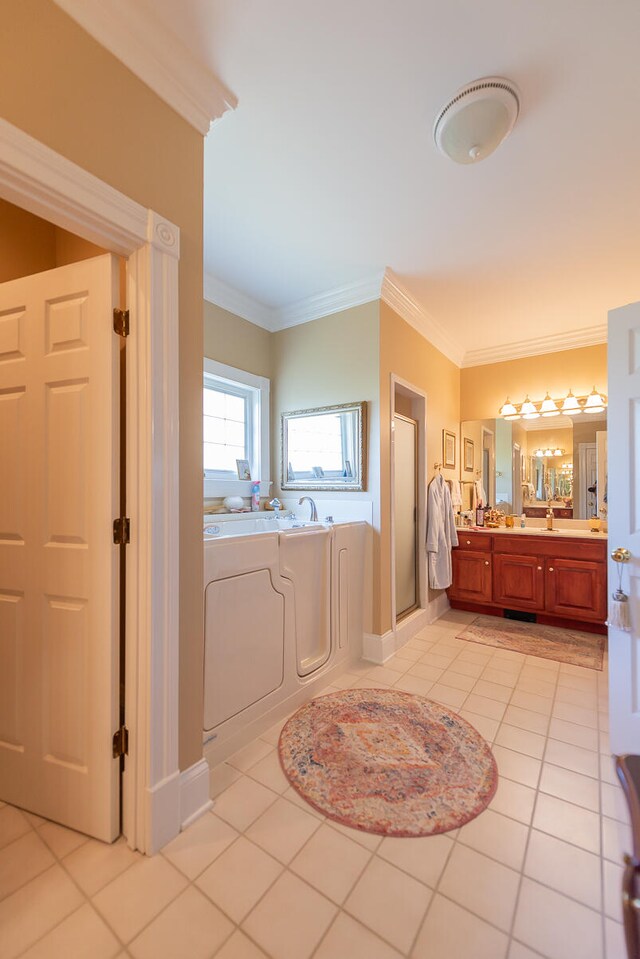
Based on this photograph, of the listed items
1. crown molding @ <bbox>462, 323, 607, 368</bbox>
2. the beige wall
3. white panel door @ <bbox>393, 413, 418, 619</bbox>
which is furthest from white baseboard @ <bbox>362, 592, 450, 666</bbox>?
the beige wall

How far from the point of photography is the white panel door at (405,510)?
315cm

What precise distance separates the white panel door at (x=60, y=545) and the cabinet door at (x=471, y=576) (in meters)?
3.21

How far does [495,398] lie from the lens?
13.8 feet

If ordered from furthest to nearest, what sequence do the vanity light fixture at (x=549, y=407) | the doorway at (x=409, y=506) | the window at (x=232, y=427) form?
1. the vanity light fixture at (x=549, y=407)
2. the doorway at (x=409, y=506)
3. the window at (x=232, y=427)

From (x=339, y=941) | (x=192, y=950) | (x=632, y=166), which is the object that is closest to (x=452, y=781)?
(x=339, y=941)

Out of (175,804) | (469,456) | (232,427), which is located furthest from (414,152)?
(469,456)

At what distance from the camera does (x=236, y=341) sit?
10.1 ft

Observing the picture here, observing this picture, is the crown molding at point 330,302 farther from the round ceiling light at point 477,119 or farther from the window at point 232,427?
the round ceiling light at point 477,119

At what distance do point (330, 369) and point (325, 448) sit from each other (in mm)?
613

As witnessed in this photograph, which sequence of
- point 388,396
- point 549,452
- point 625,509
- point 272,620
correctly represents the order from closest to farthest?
point 625,509 → point 272,620 → point 388,396 → point 549,452

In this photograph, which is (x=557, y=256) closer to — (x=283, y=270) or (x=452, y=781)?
(x=283, y=270)

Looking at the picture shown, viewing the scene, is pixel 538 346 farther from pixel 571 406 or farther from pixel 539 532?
pixel 539 532

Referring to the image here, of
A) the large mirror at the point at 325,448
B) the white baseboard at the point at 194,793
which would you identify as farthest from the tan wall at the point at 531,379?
the white baseboard at the point at 194,793

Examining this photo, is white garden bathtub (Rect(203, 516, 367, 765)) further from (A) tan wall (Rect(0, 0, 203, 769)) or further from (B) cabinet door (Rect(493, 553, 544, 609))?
(B) cabinet door (Rect(493, 553, 544, 609))
